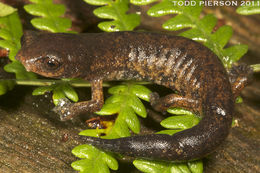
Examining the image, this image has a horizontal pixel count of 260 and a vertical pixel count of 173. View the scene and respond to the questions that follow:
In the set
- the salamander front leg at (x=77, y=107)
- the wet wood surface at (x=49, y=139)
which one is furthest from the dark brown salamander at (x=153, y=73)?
the wet wood surface at (x=49, y=139)

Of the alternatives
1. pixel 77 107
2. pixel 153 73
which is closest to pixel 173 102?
pixel 153 73

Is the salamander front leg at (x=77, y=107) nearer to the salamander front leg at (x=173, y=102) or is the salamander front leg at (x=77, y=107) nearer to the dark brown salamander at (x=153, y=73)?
the dark brown salamander at (x=153, y=73)

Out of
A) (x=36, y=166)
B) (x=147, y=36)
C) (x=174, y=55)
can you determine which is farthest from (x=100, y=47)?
(x=36, y=166)

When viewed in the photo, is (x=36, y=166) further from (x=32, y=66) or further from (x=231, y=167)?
(x=231, y=167)

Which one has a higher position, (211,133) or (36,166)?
(211,133)

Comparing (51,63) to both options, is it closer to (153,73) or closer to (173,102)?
(153,73)

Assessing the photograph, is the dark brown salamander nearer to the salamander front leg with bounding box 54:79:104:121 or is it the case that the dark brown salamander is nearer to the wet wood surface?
the salamander front leg with bounding box 54:79:104:121

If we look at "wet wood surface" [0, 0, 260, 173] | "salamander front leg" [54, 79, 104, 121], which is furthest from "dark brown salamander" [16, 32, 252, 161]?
"wet wood surface" [0, 0, 260, 173]

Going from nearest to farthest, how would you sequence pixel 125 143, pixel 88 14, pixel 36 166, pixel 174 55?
pixel 125 143 < pixel 36 166 < pixel 174 55 < pixel 88 14
